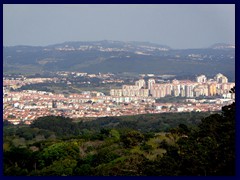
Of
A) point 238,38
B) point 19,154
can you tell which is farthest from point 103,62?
point 238,38

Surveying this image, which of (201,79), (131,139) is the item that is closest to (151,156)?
(131,139)

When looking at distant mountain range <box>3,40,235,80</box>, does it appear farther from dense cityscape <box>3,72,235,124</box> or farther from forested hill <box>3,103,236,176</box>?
forested hill <box>3,103,236,176</box>

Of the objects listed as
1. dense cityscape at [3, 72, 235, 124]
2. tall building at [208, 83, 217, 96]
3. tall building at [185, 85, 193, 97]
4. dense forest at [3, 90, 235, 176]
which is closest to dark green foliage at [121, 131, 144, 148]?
dense forest at [3, 90, 235, 176]

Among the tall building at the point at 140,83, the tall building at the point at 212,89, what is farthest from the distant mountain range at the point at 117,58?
the tall building at the point at 140,83

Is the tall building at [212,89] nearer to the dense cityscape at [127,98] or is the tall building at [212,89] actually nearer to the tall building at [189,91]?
the dense cityscape at [127,98]

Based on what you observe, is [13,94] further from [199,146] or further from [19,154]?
[199,146]

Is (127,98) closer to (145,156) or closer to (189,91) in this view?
(189,91)

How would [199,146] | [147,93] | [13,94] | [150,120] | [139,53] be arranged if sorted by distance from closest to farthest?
[199,146] < [13,94] < [150,120] < [147,93] < [139,53]
